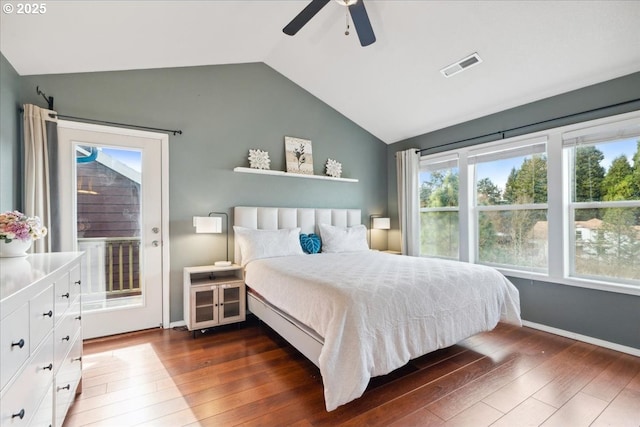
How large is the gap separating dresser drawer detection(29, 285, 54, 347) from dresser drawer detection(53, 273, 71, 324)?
0.10 metres

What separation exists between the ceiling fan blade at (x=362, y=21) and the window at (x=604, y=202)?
243cm

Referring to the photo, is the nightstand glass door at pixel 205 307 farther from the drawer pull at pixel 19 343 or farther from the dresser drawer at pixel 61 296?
the drawer pull at pixel 19 343

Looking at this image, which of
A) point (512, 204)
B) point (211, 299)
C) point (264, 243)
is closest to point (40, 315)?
point (211, 299)

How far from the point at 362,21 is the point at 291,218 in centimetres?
254

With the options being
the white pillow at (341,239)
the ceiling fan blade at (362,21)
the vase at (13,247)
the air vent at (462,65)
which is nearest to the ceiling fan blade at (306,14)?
the ceiling fan blade at (362,21)

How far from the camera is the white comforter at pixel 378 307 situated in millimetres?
1853

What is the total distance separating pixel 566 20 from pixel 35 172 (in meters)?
4.79

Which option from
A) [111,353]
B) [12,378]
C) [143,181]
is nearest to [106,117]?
[143,181]

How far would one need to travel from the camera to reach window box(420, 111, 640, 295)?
115 inches

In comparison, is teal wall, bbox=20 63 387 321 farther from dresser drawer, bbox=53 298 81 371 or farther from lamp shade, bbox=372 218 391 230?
dresser drawer, bbox=53 298 81 371

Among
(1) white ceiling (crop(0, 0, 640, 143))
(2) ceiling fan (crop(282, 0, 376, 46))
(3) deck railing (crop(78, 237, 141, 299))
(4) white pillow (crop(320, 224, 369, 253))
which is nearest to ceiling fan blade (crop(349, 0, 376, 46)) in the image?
(2) ceiling fan (crop(282, 0, 376, 46))

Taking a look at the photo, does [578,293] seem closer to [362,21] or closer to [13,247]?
[362,21]

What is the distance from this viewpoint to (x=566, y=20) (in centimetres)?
253

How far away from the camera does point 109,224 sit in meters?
3.21
